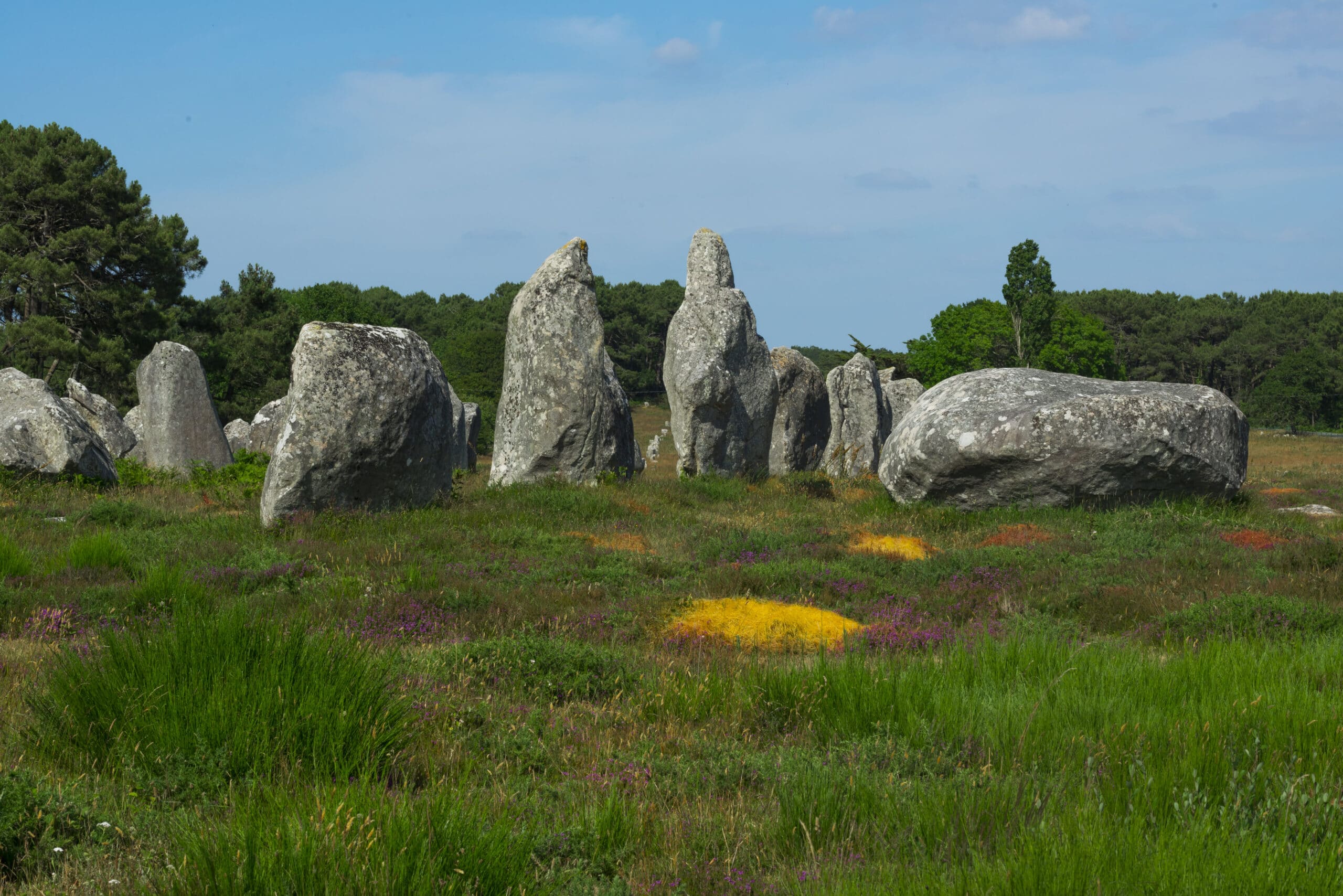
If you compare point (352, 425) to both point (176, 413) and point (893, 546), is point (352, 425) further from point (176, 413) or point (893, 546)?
point (176, 413)

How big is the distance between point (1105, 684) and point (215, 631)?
4.93 m

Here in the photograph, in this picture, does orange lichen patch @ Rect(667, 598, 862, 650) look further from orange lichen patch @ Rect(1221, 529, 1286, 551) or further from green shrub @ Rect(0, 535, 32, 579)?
green shrub @ Rect(0, 535, 32, 579)

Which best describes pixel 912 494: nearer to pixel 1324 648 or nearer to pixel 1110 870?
pixel 1324 648

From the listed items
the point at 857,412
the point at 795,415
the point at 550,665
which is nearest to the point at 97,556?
the point at 550,665

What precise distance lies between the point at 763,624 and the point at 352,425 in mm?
7425

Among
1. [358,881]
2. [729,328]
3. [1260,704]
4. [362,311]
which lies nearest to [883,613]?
[1260,704]

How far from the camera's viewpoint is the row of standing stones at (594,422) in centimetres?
1420

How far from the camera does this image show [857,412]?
102ft

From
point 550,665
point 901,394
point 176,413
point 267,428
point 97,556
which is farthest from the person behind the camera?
point 901,394

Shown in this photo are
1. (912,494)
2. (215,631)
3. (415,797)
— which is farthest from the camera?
(912,494)

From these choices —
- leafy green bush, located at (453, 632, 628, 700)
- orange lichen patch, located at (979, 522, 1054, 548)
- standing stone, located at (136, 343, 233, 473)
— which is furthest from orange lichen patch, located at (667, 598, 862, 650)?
standing stone, located at (136, 343, 233, 473)

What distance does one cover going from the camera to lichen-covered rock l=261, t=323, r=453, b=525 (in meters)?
13.8

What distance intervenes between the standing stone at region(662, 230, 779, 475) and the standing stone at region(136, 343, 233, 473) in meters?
11.4

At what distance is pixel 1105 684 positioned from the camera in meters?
5.87
